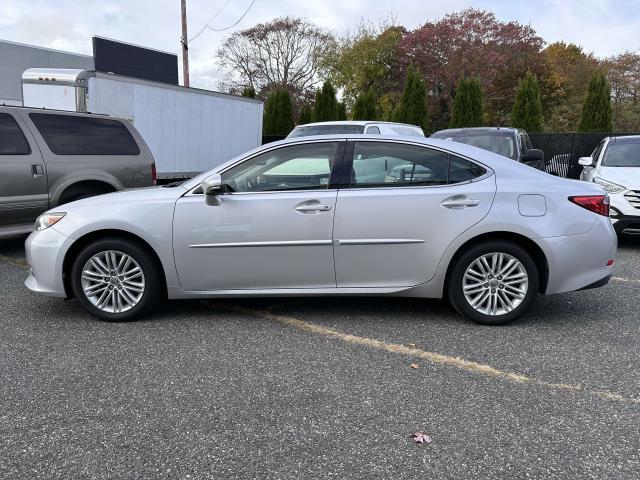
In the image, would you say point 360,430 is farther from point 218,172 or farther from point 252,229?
point 218,172

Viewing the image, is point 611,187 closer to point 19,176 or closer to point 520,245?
point 520,245

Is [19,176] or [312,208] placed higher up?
[19,176]

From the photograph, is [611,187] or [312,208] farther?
[611,187]

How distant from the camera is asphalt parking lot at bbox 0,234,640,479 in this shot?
260 cm

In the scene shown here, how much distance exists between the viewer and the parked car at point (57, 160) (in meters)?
6.67

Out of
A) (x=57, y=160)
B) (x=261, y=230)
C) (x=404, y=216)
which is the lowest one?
(x=261, y=230)

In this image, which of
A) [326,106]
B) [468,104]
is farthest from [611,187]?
[326,106]

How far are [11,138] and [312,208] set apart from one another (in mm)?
4445

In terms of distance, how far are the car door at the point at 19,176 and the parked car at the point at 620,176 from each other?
7497mm

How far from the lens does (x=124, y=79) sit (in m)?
10.4

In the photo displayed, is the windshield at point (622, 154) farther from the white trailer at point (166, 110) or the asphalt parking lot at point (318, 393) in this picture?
the white trailer at point (166, 110)

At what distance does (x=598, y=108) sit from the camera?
19.1 meters

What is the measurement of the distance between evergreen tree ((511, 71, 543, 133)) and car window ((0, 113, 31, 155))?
56.7 ft

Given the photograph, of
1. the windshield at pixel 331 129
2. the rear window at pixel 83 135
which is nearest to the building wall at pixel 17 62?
the windshield at pixel 331 129
